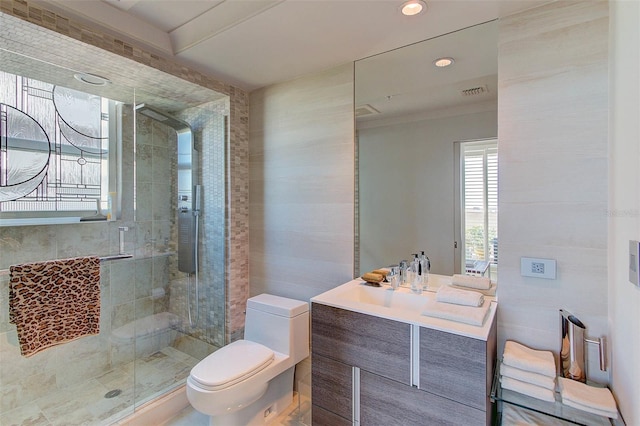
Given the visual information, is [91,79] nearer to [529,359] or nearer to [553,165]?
[553,165]

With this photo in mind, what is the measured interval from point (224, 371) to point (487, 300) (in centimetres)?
151

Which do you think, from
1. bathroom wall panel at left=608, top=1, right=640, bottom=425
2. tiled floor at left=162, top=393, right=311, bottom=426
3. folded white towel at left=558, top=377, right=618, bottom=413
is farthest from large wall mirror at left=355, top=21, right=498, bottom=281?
tiled floor at left=162, top=393, right=311, bottom=426

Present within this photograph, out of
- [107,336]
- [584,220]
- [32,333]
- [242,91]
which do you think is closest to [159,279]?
[107,336]

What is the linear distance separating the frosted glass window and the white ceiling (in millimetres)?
729

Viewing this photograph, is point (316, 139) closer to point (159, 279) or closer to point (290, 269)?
point (290, 269)

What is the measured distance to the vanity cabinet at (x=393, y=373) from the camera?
1.23 metres

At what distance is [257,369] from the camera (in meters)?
1.83

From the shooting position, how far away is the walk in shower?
1979 mm

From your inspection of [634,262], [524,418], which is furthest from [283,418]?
[634,262]

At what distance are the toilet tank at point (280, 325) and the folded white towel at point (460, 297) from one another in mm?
991

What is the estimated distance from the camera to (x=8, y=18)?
1473mm

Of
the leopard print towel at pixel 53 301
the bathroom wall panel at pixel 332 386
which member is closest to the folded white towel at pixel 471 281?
Answer: the bathroom wall panel at pixel 332 386

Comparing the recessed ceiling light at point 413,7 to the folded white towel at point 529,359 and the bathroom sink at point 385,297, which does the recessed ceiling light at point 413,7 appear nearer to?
the bathroom sink at point 385,297

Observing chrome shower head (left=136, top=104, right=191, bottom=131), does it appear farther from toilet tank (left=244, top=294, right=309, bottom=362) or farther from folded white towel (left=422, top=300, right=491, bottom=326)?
folded white towel (left=422, top=300, right=491, bottom=326)
